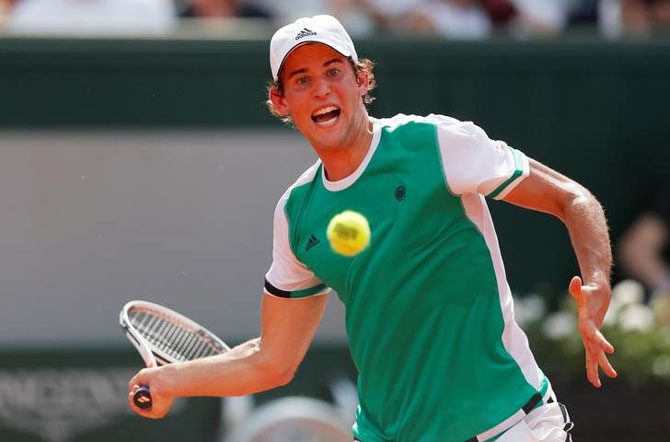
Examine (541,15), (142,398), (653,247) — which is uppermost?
(142,398)

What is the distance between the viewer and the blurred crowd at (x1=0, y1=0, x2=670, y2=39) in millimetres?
8453

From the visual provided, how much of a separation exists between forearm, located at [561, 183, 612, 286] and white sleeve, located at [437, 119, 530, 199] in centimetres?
17

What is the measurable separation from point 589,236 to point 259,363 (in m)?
1.12

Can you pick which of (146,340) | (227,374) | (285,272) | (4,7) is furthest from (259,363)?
(4,7)

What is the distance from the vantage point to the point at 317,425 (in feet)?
25.3

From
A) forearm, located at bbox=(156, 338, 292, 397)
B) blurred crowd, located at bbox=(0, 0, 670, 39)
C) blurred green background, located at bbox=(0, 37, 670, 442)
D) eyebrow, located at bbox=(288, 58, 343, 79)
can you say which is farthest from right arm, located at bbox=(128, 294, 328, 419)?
blurred crowd, located at bbox=(0, 0, 670, 39)

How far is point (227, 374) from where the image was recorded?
435cm

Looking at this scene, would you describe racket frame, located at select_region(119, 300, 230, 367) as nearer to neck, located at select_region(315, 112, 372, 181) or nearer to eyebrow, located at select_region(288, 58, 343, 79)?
neck, located at select_region(315, 112, 372, 181)

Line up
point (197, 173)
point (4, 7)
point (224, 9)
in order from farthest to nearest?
1. point (4, 7)
2. point (224, 9)
3. point (197, 173)

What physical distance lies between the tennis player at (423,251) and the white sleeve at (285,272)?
10 centimetres

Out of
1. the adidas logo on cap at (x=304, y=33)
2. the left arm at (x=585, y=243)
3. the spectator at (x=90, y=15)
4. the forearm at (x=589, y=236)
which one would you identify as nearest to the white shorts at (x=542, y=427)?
the left arm at (x=585, y=243)

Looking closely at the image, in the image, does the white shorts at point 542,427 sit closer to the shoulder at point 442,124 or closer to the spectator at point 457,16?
the shoulder at point 442,124

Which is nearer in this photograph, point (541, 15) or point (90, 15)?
point (90, 15)

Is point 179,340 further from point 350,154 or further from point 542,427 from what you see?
point 542,427
